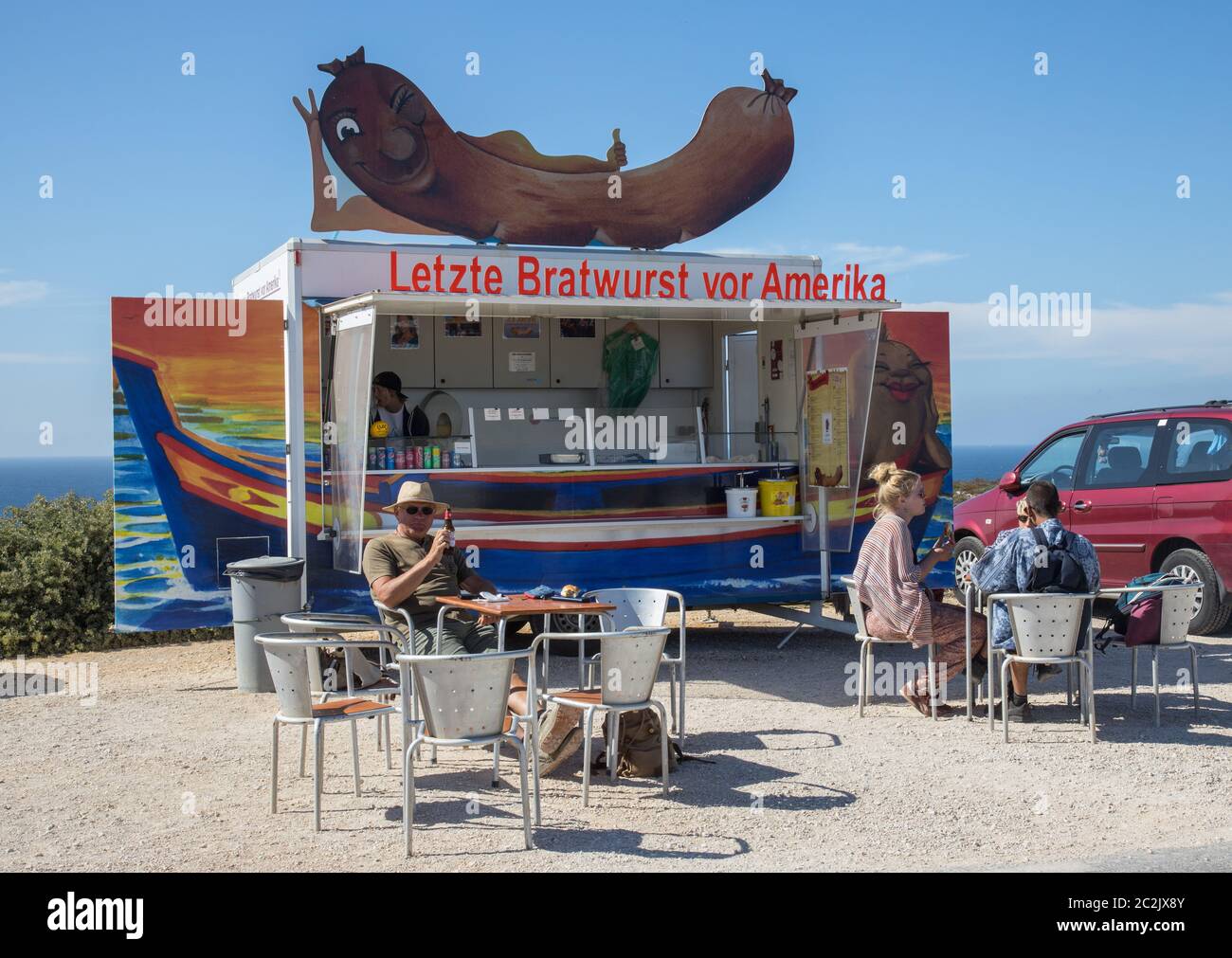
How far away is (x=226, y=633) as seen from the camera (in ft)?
37.5

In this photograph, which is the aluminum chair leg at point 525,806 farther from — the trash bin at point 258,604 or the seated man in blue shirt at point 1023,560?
the trash bin at point 258,604

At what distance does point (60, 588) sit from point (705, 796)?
6486 millimetres

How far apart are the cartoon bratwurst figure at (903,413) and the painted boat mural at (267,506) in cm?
130

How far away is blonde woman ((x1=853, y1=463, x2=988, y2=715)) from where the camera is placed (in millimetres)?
7438

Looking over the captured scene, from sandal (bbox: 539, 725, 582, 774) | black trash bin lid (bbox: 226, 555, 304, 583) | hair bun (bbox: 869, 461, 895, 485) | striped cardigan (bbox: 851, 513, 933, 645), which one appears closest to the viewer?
sandal (bbox: 539, 725, 582, 774)

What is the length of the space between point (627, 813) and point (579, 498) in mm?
4179

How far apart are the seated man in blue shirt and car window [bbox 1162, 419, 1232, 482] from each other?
10.7 feet

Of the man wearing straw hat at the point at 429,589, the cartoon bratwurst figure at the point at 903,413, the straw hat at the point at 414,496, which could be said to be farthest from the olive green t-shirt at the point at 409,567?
the cartoon bratwurst figure at the point at 903,413

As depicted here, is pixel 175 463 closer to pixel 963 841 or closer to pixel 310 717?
pixel 310 717

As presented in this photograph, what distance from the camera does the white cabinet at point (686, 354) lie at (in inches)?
451

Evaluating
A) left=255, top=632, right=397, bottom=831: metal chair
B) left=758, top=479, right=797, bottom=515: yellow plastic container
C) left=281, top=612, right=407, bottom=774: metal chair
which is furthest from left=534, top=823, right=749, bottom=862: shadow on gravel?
left=758, top=479, right=797, bottom=515: yellow plastic container

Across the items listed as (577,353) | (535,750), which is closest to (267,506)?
(577,353)

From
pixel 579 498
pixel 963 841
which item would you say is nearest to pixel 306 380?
pixel 579 498

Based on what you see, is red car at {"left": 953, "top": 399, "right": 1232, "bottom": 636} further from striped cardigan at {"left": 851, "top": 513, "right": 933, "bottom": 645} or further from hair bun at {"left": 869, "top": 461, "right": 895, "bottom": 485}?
striped cardigan at {"left": 851, "top": 513, "right": 933, "bottom": 645}
